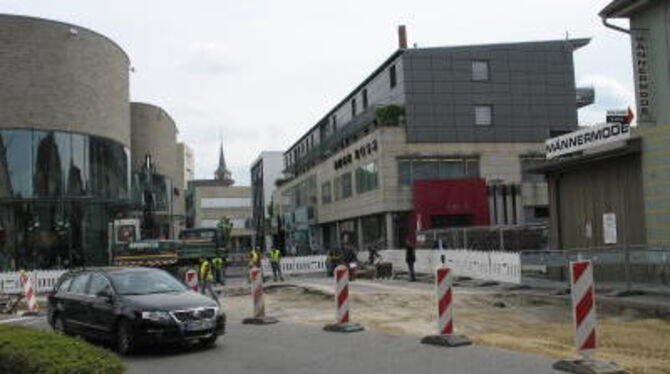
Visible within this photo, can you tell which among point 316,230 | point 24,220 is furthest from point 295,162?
point 24,220

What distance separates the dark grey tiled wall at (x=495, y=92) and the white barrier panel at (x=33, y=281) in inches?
926

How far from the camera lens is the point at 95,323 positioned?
583 inches

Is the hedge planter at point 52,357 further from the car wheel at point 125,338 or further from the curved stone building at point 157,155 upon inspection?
the curved stone building at point 157,155

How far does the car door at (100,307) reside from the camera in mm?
14336

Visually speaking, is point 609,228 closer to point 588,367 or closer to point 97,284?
point 588,367

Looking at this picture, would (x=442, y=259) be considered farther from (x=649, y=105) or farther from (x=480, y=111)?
(x=480, y=111)

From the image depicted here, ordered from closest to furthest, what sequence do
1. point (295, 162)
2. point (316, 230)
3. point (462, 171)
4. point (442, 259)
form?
point (442, 259)
point (462, 171)
point (316, 230)
point (295, 162)

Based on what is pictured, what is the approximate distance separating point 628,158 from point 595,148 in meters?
1.01

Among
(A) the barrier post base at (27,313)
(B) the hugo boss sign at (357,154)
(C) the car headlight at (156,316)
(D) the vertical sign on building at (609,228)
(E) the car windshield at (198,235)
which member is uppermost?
(B) the hugo boss sign at (357,154)

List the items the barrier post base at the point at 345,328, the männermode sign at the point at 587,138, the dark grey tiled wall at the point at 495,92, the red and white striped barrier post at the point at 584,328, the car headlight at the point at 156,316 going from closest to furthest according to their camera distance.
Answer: the red and white striped barrier post at the point at 584,328
the car headlight at the point at 156,316
the barrier post base at the point at 345,328
the männermode sign at the point at 587,138
the dark grey tiled wall at the point at 495,92

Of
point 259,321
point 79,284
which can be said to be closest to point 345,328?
point 259,321

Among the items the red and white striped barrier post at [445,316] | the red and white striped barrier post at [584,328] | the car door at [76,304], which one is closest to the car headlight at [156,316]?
the car door at [76,304]

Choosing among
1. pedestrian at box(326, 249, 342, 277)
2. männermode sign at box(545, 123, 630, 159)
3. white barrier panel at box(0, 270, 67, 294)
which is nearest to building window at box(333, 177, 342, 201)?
pedestrian at box(326, 249, 342, 277)

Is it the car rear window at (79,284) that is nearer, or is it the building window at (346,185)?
the car rear window at (79,284)
